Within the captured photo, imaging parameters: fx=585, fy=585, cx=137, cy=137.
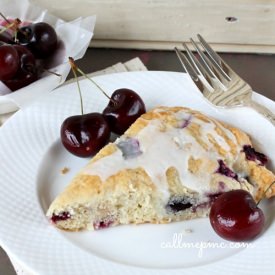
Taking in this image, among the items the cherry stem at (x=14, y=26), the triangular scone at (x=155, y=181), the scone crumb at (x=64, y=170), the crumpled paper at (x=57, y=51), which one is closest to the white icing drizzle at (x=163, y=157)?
the triangular scone at (x=155, y=181)

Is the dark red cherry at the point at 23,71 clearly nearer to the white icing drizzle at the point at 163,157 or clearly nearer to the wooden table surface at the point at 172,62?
the wooden table surface at the point at 172,62

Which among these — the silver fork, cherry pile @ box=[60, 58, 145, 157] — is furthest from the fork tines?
cherry pile @ box=[60, 58, 145, 157]

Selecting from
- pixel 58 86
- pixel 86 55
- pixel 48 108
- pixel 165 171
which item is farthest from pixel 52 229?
pixel 86 55

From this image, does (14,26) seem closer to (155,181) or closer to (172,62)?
(172,62)

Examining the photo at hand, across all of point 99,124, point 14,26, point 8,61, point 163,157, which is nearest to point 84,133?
point 99,124

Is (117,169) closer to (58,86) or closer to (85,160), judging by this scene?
(85,160)
